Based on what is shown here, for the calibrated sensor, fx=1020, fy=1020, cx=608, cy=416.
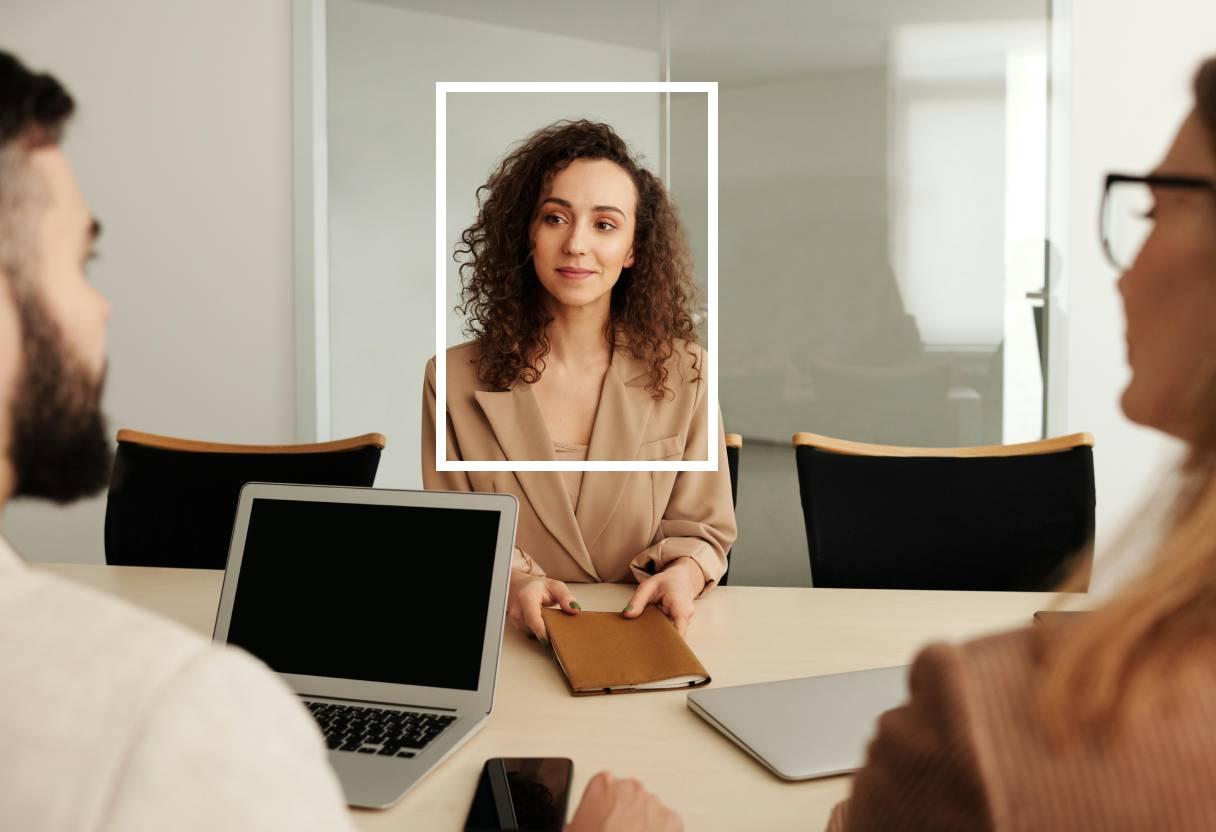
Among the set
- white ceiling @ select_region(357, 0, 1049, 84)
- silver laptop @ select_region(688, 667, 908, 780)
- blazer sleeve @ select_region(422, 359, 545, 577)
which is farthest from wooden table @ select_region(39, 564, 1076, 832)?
white ceiling @ select_region(357, 0, 1049, 84)

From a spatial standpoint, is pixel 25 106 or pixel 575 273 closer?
pixel 25 106

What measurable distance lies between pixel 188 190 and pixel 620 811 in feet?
10.9

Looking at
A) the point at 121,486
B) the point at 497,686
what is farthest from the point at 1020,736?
the point at 121,486

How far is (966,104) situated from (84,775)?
141 inches

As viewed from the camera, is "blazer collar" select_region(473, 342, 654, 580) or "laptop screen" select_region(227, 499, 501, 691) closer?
"laptop screen" select_region(227, 499, 501, 691)

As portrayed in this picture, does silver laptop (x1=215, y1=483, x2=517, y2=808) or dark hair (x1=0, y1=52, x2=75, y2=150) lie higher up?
dark hair (x1=0, y1=52, x2=75, y2=150)

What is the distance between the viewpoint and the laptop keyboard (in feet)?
3.62

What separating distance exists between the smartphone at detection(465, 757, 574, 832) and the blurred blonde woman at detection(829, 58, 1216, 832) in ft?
1.40

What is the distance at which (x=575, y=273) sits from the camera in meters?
2.14

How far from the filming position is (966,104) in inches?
137

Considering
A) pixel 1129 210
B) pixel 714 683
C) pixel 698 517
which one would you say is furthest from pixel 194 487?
pixel 1129 210

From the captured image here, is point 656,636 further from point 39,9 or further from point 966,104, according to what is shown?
point 39,9

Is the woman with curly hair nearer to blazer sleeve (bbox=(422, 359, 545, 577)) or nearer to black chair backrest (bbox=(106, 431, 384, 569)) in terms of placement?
blazer sleeve (bbox=(422, 359, 545, 577))

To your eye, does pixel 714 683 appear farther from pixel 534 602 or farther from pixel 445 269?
pixel 445 269
